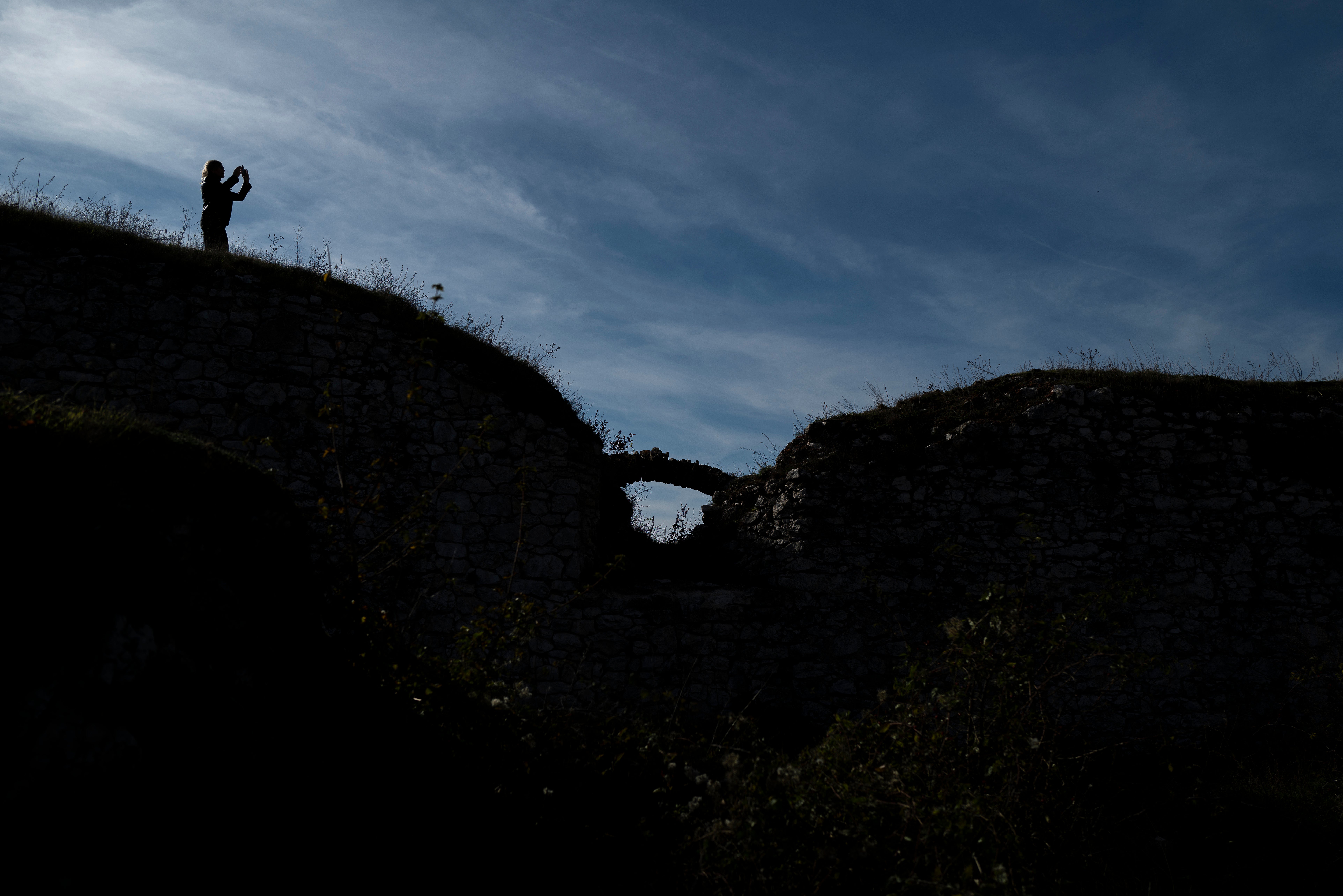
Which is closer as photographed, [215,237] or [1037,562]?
[1037,562]

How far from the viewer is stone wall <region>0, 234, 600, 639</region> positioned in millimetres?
7895

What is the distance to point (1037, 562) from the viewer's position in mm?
8406

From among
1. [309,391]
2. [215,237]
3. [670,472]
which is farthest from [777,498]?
[215,237]

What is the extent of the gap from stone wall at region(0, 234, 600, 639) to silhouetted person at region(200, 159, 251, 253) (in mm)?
1658

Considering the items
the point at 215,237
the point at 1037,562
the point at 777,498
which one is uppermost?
the point at 215,237

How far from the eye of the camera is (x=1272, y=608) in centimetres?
827

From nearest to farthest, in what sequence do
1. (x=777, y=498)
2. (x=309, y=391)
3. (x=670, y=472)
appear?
(x=309, y=391) < (x=777, y=498) < (x=670, y=472)

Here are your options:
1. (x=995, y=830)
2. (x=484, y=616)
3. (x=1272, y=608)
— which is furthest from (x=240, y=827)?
(x=1272, y=608)

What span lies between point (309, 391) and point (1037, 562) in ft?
26.6

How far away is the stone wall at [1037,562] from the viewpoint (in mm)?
8094

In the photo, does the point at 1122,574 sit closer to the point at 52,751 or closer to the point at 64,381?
the point at 52,751

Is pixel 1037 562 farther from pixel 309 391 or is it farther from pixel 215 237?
pixel 215 237

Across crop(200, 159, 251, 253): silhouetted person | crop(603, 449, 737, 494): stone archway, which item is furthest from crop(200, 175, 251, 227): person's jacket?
crop(603, 449, 737, 494): stone archway

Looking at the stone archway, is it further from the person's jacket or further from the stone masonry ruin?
the person's jacket
